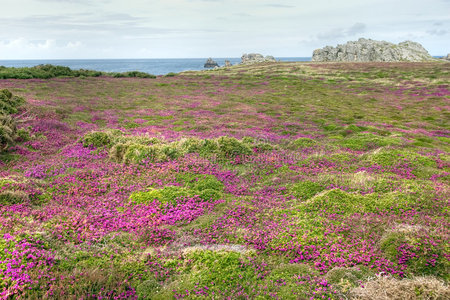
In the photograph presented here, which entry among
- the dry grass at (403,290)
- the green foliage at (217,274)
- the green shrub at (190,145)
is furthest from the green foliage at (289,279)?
the green shrub at (190,145)

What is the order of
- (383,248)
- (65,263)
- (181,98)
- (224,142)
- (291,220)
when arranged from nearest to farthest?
(65,263)
(383,248)
(291,220)
(224,142)
(181,98)

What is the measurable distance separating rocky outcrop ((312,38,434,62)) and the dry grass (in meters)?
170

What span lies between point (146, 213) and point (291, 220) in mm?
5615

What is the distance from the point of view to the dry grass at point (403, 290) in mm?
6281

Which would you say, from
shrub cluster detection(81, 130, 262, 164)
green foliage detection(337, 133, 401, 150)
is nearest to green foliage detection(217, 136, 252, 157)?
shrub cluster detection(81, 130, 262, 164)

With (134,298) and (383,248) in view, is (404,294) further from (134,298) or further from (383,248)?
(134,298)

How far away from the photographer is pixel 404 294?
6332mm

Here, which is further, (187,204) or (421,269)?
(187,204)

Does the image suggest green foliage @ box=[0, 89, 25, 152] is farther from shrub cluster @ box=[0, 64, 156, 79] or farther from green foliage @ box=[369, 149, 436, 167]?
shrub cluster @ box=[0, 64, 156, 79]

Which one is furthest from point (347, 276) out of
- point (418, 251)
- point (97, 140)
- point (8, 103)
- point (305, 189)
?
point (8, 103)

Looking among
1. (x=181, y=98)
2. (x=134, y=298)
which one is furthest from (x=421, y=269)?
(x=181, y=98)

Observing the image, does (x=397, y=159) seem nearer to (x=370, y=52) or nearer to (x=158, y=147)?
(x=158, y=147)

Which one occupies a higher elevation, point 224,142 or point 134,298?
point 224,142

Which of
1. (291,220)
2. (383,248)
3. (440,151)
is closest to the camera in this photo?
(383,248)
